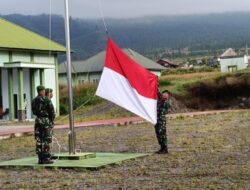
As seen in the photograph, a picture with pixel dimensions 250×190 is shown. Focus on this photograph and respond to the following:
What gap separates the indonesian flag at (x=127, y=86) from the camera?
46.5 feet

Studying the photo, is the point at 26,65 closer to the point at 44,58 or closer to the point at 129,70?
the point at 44,58

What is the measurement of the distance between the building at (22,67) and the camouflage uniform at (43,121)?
28.8 metres

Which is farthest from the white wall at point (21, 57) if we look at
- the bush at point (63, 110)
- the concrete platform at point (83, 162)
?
the concrete platform at point (83, 162)

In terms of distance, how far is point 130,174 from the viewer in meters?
11.4

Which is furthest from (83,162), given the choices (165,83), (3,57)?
(165,83)

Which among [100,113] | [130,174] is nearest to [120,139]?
[130,174]

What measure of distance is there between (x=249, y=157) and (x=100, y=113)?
30.5m

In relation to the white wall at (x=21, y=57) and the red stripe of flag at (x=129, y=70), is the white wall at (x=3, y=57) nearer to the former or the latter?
the white wall at (x=21, y=57)

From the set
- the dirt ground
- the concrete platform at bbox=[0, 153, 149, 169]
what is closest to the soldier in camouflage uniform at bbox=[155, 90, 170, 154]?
the dirt ground

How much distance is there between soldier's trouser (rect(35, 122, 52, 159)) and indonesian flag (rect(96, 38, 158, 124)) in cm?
161

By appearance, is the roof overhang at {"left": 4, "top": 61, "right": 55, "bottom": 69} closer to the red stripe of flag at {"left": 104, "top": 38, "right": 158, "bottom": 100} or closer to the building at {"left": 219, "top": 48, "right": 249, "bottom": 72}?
the red stripe of flag at {"left": 104, "top": 38, "right": 158, "bottom": 100}

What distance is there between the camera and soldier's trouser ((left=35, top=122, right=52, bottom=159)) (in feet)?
43.7

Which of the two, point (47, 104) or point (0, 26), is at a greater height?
point (0, 26)

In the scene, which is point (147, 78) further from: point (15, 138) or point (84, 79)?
point (84, 79)
